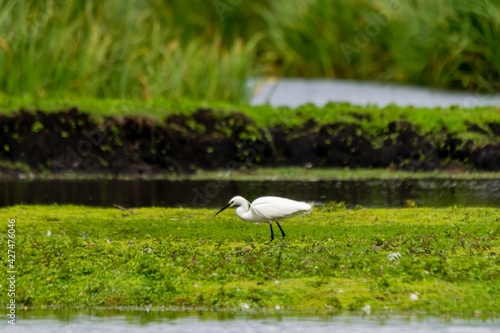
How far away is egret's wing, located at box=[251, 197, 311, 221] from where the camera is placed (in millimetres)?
11312

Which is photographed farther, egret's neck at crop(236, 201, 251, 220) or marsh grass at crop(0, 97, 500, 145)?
marsh grass at crop(0, 97, 500, 145)

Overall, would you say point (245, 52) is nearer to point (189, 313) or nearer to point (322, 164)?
point (322, 164)

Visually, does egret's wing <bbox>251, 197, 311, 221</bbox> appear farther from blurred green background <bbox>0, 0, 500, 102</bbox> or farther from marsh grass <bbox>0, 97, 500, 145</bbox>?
blurred green background <bbox>0, 0, 500, 102</bbox>

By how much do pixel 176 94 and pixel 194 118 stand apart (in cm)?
205

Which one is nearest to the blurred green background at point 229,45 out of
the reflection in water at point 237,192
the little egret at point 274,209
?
the reflection in water at point 237,192

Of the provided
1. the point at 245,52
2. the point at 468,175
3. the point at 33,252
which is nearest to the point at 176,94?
the point at 245,52

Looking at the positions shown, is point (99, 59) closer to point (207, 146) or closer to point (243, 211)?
point (207, 146)

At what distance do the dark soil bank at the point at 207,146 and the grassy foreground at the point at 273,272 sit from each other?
20.1ft

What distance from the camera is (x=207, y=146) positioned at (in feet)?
60.2

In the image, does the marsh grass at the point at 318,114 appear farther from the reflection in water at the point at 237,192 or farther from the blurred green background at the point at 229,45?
the blurred green background at the point at 229,45

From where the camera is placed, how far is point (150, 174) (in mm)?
18047

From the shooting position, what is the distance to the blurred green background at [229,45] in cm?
1992

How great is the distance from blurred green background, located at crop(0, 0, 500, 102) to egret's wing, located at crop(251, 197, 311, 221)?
867 cm

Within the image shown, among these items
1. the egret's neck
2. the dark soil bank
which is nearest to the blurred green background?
the dark soil bank
